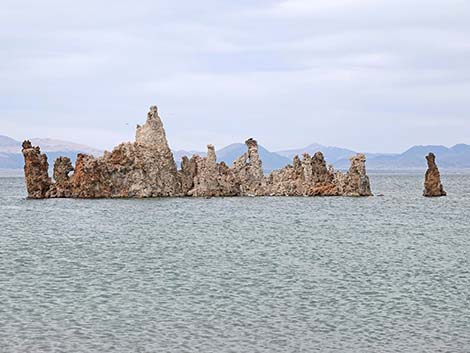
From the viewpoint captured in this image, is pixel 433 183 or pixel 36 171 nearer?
pixel 36 171

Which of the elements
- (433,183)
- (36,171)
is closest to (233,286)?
(36,171)

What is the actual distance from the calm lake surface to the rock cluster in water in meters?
31.2

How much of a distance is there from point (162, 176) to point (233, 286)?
76.9 meters

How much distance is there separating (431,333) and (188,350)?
367 inches

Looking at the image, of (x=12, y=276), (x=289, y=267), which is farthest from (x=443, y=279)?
(x=12, y=276)

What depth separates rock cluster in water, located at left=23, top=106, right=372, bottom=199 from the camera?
364ft

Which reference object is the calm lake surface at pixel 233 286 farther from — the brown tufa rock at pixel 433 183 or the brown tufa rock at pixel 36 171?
the brown tufa rock at pixel 433 183

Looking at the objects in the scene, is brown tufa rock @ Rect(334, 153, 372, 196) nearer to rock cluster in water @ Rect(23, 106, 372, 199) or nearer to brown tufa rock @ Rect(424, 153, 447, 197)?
rock cluster in water @ Rect(23, 106, 372, 199)

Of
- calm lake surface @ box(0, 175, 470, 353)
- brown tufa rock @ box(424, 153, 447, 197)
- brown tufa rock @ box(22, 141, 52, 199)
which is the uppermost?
brown tufa rock @ box(22, 141, 52, 199)

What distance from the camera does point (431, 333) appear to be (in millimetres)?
29109

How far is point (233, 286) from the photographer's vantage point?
129 ft

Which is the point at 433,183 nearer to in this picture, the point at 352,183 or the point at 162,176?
the point at 352,183

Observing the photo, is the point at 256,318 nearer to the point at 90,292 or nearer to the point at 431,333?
the point at 431,333

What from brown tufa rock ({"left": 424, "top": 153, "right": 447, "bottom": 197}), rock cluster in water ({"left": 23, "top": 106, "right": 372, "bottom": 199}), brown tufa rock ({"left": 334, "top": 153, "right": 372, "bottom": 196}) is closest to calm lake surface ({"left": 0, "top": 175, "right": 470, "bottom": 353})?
rock cluster in water ({"left": 23, "top": 106, "right": 372, "bottom": 199})
